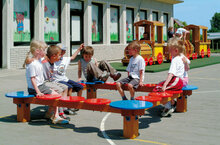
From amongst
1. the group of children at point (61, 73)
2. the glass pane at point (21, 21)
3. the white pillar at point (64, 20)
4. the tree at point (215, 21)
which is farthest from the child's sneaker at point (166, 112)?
the tree at point (215, 21)

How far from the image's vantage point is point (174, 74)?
6359 millimetres

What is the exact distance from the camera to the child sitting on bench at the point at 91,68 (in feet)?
24.1

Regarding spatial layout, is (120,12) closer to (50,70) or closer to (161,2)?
(161,2)

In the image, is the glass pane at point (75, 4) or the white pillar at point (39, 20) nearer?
the white pillar at point (39, 20)

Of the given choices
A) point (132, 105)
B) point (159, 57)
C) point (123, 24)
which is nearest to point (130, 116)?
point (132, 105)

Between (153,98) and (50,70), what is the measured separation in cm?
213

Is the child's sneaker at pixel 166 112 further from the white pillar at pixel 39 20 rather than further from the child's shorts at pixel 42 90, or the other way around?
the white pillar at pixel 39 20

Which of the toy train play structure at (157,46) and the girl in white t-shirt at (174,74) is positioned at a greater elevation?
the toy train play structure at (157,46)

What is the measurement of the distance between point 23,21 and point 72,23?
172 inches

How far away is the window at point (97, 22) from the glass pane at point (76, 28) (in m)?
1.47

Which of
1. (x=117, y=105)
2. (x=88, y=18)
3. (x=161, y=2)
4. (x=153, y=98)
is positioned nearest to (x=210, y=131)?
(x=153, y=98)

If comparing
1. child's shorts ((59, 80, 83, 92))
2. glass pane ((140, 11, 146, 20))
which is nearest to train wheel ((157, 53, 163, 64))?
glass pane ((140, 11, 146, 20))

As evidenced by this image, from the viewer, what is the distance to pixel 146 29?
2017 cm

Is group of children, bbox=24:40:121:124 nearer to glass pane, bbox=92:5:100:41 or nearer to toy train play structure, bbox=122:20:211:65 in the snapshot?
toy train play structure, bbox=122:20:211:65
